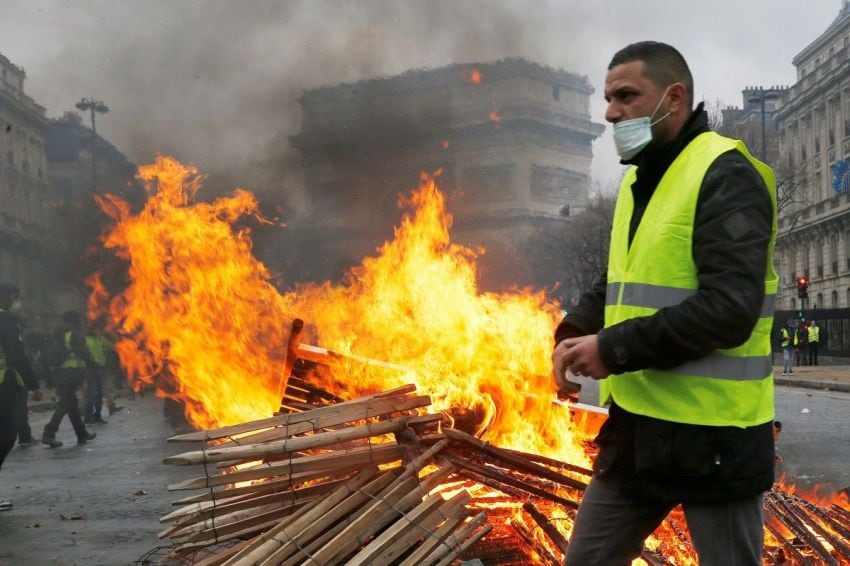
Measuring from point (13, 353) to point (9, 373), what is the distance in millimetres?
219

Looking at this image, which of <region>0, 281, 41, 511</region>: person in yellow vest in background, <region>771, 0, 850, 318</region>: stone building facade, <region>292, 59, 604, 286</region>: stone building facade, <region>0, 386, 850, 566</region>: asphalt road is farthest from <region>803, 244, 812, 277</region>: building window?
<region>0, 281, 41, 511</region>: person in yellow vest in background

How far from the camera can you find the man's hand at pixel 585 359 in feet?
7.25

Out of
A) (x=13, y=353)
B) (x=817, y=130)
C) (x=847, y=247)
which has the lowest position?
(x=13, y=353)

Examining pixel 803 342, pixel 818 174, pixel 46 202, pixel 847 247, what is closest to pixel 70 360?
pixel 46 202

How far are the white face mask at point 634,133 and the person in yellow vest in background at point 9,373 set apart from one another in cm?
663

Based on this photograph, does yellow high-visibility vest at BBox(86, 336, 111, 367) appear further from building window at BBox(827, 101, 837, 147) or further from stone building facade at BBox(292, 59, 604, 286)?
building window at BBox(827, 101, 837, 147)

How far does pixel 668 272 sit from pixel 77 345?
40.3 ft

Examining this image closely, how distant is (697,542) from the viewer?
7.17 ft

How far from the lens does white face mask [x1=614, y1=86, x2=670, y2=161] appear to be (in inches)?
93.2

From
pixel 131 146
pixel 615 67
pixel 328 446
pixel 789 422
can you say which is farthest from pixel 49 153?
pixel 615 67

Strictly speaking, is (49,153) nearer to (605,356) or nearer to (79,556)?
(79,556)

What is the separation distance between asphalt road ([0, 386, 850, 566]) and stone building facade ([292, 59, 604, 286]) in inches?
152

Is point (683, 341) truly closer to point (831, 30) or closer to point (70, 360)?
point (70, 360)

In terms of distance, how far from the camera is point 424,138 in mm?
18234
